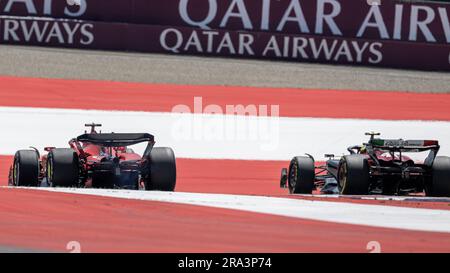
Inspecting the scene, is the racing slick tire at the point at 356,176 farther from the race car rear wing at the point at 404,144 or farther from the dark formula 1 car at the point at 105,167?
the dark formula 1 car at the point at 105,167

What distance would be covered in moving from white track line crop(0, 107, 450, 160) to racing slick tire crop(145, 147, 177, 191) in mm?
4789

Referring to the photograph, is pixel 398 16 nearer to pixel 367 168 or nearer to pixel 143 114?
pixel 143 114

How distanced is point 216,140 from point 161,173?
248 inches

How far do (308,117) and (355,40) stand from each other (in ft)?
24.7

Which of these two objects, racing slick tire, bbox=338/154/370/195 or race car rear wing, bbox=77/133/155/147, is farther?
race car rear wing, bbox=77/133/155/147

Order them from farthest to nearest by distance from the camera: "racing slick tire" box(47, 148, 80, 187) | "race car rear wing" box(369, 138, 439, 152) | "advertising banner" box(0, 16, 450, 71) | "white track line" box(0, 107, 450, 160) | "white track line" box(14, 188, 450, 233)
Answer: "advertising banner" box(0, 16, 450, 71), "white track line" box(0, 107, 450, 160), "race car rear wing" box(369, 138, 439, 152), "racing slick tire" box(47, 148, 80, 187), "white track line" box(14, 188, 450, 233)

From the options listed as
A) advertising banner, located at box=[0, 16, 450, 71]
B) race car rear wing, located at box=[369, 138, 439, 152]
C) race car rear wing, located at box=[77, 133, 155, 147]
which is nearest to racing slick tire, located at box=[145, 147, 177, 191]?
race car rear wing, located at box=[77, 133, 155, 147]

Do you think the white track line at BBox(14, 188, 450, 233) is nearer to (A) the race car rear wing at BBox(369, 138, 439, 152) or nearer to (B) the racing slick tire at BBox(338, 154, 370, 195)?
(B) the racing slick tire at BBox(338, 154, 370, 195)

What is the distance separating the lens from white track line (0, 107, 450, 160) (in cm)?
1961

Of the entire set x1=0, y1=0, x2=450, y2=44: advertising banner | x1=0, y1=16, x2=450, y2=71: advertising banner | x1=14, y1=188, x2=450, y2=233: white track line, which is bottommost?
x1=14, y1=188, x2=450, y2=233: white track line

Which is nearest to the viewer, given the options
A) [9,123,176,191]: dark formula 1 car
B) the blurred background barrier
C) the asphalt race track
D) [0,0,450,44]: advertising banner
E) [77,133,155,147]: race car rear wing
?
the asphalt race track

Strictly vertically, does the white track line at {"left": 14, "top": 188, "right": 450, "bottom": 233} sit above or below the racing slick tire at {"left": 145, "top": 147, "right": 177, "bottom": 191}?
below
